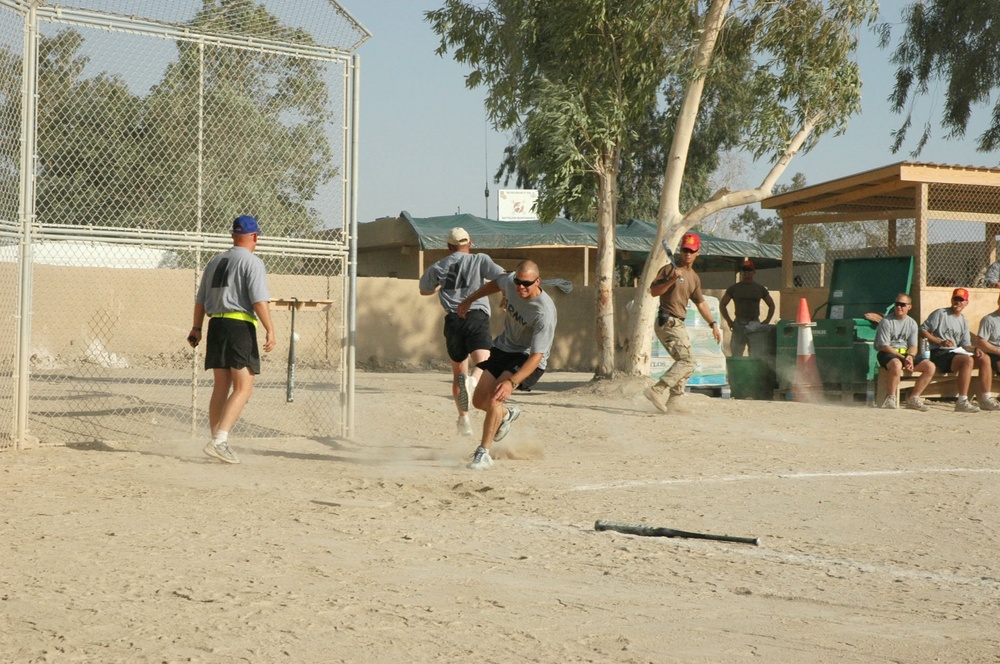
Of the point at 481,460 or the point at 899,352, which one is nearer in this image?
the point at 481,460

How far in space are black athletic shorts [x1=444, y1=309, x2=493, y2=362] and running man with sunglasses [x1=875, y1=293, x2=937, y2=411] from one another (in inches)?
262

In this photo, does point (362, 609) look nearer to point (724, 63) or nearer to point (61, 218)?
point (61, 218)

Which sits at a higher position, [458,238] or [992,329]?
[458,238]

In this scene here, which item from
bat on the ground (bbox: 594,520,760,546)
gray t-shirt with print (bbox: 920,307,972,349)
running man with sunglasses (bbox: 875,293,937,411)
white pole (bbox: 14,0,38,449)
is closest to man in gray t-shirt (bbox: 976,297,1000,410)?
gray t-shirt with print (bbox: 920,307,972,349)

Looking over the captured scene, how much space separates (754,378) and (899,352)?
2.08m

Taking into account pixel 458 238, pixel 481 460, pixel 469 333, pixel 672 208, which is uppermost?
pixel 672 208

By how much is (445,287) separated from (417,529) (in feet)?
13.2

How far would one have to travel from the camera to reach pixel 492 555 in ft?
17.3

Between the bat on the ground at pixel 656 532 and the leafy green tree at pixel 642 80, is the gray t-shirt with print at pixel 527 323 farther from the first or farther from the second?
the leafy green tree at pixel 642 80

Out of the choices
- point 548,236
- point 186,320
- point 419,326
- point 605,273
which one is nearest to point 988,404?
point 605,273

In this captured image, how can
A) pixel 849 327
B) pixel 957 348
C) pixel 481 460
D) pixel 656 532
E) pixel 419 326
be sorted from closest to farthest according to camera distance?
1. pixel 656 532
2. pixel 481 460
3. pixel 957 348
4. pixel 849 327
5. pixel 419 326

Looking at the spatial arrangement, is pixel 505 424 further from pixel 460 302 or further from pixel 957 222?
pixel 957 222

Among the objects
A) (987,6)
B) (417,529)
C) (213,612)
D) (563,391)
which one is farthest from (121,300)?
(987,6)

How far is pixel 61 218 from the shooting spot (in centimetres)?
941
